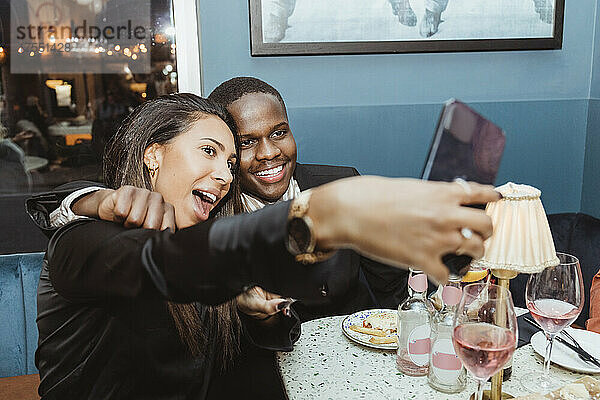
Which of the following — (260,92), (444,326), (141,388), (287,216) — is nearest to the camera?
(287,216)

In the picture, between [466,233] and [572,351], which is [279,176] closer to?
[572,351]

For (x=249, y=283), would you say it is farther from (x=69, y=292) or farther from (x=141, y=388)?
(x=141, y=388)

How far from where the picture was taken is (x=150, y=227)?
903 mm

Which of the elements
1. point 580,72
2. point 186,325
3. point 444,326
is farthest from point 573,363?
point 580,72

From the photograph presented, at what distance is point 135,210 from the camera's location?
92 centimetres

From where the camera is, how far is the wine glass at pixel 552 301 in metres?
1.15

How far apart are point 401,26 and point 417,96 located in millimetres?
299

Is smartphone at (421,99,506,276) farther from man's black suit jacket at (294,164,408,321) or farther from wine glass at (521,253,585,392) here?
man's black suit jacket at (294,164,408,321)

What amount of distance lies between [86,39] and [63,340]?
1.45 m

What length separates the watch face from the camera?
58cm

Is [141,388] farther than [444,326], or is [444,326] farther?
[141,388]

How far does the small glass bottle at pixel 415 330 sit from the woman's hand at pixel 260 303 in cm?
28

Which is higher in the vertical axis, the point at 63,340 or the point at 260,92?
the point at 260,92

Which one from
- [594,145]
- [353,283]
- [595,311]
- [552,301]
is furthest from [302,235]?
[594,145]
